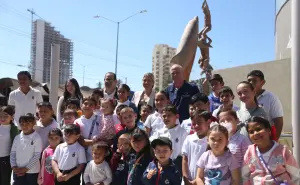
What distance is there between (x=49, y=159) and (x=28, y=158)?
0.36 m

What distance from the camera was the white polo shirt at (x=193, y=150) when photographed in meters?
3.50

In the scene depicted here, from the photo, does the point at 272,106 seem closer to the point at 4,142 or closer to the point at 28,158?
the point at 28,158

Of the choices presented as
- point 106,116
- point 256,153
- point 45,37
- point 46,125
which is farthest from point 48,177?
point 45,37

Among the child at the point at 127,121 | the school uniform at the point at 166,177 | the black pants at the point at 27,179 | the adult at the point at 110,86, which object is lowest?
the black pants at the point at 27,179

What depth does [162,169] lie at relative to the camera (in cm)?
338

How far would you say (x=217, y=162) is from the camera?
3.11 metres

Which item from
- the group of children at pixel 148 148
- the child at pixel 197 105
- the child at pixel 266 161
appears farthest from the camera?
the child at pixel 197 105

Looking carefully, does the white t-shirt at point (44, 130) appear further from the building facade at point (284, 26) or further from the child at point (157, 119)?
the building facade at point (284, 26)

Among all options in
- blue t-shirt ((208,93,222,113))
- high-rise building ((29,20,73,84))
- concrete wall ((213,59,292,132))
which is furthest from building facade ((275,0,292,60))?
high-rise building ((29,20,73,84))

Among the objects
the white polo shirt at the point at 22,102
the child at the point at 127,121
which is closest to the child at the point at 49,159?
the child at the point at 127,121

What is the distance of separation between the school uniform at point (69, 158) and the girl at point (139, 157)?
86 centimetres

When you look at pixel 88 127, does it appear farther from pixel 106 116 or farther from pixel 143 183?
pixel 143 183

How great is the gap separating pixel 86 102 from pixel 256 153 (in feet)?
8.39

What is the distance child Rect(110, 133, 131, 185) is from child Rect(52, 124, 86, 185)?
50cm
